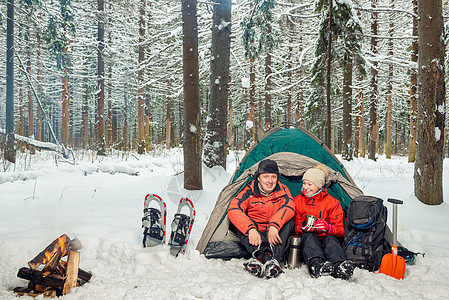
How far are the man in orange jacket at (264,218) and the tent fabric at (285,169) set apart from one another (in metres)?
0.24

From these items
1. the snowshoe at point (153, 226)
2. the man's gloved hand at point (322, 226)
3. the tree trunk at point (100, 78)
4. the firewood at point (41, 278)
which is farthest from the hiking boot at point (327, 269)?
the tree trunk at point (100, 78)

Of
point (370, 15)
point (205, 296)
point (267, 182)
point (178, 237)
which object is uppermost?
point (370, 15)

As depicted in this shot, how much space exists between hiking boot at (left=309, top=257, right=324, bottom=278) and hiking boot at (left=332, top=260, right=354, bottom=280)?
5.2 inches

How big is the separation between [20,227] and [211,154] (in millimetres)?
4066

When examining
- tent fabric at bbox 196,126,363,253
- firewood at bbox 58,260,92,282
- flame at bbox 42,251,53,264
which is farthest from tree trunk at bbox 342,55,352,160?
flame at bbox 42,251,53,264

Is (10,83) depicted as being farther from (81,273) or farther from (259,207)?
(259,207)

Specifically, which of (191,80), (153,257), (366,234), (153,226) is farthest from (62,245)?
(191,80)

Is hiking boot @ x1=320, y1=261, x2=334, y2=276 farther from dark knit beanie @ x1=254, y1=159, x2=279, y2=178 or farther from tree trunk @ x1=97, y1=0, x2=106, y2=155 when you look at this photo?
tree trunk @ x1=97, y1=0, x2=106, y2=155

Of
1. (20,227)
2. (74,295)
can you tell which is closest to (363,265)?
(74,295)

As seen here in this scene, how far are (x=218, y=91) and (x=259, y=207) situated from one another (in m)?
3.97

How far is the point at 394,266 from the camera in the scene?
8.73ft

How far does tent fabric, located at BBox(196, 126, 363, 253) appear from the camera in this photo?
3.42 metres

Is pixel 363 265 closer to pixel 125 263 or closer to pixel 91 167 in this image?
pixel 125 263

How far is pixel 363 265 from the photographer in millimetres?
2906
